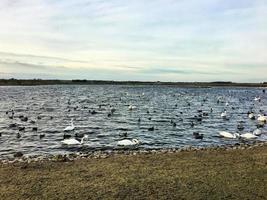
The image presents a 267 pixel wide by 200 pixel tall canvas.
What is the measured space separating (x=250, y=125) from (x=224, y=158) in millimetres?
23414

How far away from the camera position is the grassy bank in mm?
13164

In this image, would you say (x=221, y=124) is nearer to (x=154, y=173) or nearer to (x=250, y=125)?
(x=250, y=125)

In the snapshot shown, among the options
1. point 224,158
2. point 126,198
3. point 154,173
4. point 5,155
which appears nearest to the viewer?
point 126,198

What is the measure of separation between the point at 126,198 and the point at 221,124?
99.5 ft

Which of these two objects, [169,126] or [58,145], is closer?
[58,145]

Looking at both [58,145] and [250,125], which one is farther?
[250,125]

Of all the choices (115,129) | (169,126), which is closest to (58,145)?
(115,129)

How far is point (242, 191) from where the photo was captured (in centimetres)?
1347

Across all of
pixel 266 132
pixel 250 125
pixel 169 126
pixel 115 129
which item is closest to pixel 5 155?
pixel 115 129

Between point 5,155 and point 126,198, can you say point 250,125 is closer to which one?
point 5,155

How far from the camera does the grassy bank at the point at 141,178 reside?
13.2m

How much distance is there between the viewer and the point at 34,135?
31.6 meters

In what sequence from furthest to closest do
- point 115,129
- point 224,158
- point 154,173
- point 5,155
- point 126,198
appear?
1. point 115,129
2. point 5,155
3. point 224,158
4. point 154,173
5. point 126,198

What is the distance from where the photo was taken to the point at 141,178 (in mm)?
14945
